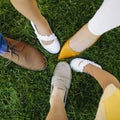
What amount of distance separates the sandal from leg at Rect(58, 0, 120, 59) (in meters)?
0.11

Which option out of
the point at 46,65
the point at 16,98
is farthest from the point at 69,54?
the point at 16,98

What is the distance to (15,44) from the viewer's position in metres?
1.79

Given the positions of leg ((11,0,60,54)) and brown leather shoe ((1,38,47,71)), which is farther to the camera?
brown leather shoe ((1,38,47,71))

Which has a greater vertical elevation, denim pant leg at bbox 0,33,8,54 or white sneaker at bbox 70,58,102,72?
denim pant leg at bbox 0,33,8,54

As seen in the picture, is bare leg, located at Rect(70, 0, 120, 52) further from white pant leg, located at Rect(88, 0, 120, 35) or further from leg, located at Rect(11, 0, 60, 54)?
leg, located at Rect(11, 0, 60, 54)

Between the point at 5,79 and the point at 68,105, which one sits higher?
the point at 5,79

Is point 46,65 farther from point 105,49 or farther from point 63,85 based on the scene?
point 105,49

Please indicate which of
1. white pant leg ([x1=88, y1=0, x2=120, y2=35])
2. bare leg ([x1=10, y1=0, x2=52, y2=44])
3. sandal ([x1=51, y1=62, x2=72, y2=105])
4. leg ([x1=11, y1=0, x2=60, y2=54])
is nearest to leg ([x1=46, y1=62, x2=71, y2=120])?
sandal ([x1=51, y1=62, x2=72, y2=105])

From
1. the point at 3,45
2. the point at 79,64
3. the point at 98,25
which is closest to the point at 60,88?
the point at 79,64

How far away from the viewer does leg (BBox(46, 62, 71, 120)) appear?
1607 millimetres

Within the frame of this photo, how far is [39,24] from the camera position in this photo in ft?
5.13

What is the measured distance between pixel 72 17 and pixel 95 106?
0.53m

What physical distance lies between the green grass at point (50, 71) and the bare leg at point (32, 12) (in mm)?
242

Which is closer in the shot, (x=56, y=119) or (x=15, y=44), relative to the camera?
(x=56, y=119)
